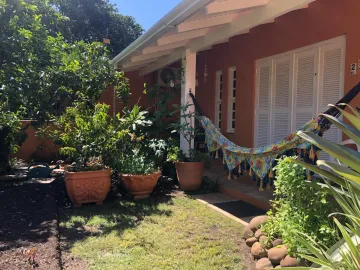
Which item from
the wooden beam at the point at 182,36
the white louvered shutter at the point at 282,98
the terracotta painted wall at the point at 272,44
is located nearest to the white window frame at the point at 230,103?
the terracotta painted wall at the point at 272,44

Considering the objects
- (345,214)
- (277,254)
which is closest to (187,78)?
(277,254)

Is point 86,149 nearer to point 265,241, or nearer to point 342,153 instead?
point 265,241

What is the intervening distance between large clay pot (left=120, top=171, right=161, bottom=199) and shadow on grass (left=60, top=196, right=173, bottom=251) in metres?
0.14

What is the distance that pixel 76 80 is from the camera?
18.2 feet

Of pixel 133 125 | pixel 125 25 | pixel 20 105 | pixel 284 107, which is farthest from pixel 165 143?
pixel 125 25

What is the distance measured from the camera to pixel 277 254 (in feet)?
8.21

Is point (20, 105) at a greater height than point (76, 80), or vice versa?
point (76, 80)

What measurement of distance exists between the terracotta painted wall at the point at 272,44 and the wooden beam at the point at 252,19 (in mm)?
843

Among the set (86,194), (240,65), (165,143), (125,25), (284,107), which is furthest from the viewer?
(125,25)

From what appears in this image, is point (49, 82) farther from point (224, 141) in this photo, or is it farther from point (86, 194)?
point (224, 141)

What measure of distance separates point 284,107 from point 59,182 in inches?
172

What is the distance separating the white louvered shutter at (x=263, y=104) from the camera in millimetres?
5766

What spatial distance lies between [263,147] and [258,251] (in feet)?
4.56

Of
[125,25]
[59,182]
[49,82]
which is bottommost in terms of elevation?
[59,182]
